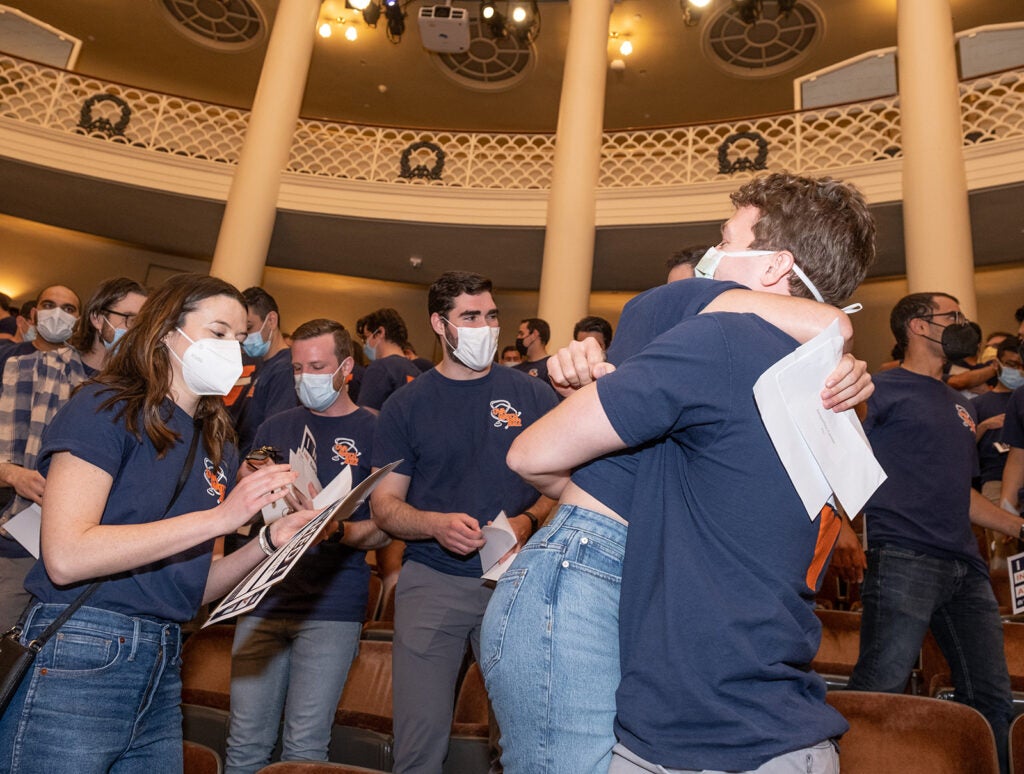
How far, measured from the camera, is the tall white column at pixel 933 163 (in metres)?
6.73

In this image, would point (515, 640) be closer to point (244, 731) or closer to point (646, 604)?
point (646, 604)

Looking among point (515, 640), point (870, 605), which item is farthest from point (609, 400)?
point (870, 605)

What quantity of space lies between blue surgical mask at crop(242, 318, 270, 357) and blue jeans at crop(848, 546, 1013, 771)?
3150mm

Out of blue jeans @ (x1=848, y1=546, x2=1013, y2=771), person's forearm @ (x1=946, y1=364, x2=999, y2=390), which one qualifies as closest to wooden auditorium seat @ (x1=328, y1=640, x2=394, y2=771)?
blue jeans @ (x1=848, y1=546, x2=1013, y2=771)

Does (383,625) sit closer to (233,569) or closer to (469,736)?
(469,736)

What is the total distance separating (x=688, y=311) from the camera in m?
1.21

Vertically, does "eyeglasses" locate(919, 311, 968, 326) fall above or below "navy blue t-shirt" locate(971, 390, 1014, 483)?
above

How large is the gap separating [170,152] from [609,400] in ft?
32.6

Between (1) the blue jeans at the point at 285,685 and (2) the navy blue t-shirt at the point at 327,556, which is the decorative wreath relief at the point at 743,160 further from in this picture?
(1) the blue jeans at the point at 285,685

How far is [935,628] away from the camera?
8.79 feet

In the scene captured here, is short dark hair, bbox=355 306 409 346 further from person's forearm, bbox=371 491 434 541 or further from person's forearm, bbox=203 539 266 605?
person's forearm, bbox=203 539 266 605

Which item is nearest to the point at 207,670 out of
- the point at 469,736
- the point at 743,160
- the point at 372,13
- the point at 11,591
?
the point at 11,591

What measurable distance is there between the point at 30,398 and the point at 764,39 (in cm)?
1164

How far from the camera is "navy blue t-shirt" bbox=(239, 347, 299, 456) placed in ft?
11.9
